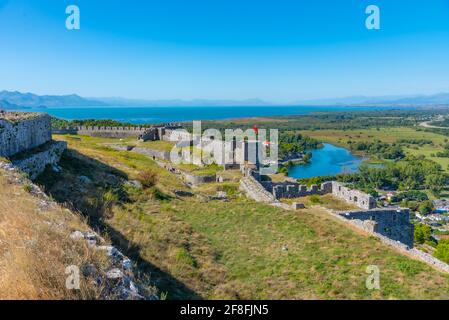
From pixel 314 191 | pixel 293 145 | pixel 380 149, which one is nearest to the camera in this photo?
pixel 314 191

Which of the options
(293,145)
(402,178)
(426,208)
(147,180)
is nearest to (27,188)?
(147,180)

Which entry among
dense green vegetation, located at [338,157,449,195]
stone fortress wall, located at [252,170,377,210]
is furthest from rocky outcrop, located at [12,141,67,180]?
dense green vegetation, located at [338,157,449,195]

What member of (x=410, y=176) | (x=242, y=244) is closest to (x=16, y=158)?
(x=242, y=244)

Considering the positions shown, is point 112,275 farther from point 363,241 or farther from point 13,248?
point 363,241

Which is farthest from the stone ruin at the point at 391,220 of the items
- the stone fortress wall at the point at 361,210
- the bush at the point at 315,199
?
the bush at the point at 315,199

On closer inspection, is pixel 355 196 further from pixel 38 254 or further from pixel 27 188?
pixel 38 254

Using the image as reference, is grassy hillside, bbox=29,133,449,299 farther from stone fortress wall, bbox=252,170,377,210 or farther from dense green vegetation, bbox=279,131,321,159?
dense green vegetation, bbox=279,131,321,159
